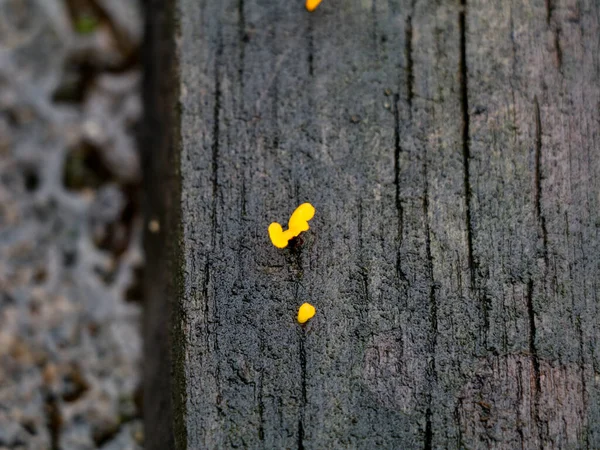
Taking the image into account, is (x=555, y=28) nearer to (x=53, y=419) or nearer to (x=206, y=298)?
(x=206, y=298)

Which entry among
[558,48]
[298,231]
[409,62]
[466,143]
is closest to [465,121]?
[466,143]

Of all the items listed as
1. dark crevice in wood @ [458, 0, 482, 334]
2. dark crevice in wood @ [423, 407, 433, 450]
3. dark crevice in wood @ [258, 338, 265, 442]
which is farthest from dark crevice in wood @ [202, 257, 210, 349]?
dark crevice in wood @ [458, 0, 482, 334]

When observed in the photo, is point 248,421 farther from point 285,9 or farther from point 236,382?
point 285,9

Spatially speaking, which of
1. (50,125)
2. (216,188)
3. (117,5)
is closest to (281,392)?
(216,188)

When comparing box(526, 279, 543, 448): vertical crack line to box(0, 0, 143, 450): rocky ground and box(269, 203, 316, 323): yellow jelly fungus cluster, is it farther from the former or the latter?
box(0, 0, 143, 450): rocky ground

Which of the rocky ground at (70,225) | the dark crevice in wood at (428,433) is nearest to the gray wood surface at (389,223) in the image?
the dark crevice in wood at (428,433)

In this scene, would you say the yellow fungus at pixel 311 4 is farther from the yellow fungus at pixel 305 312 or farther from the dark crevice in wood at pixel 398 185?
the yellow fungus at pixel 305 312

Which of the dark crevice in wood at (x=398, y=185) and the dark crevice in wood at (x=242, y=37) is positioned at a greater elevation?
the dark crevice in wood at (x=242, y=37)
